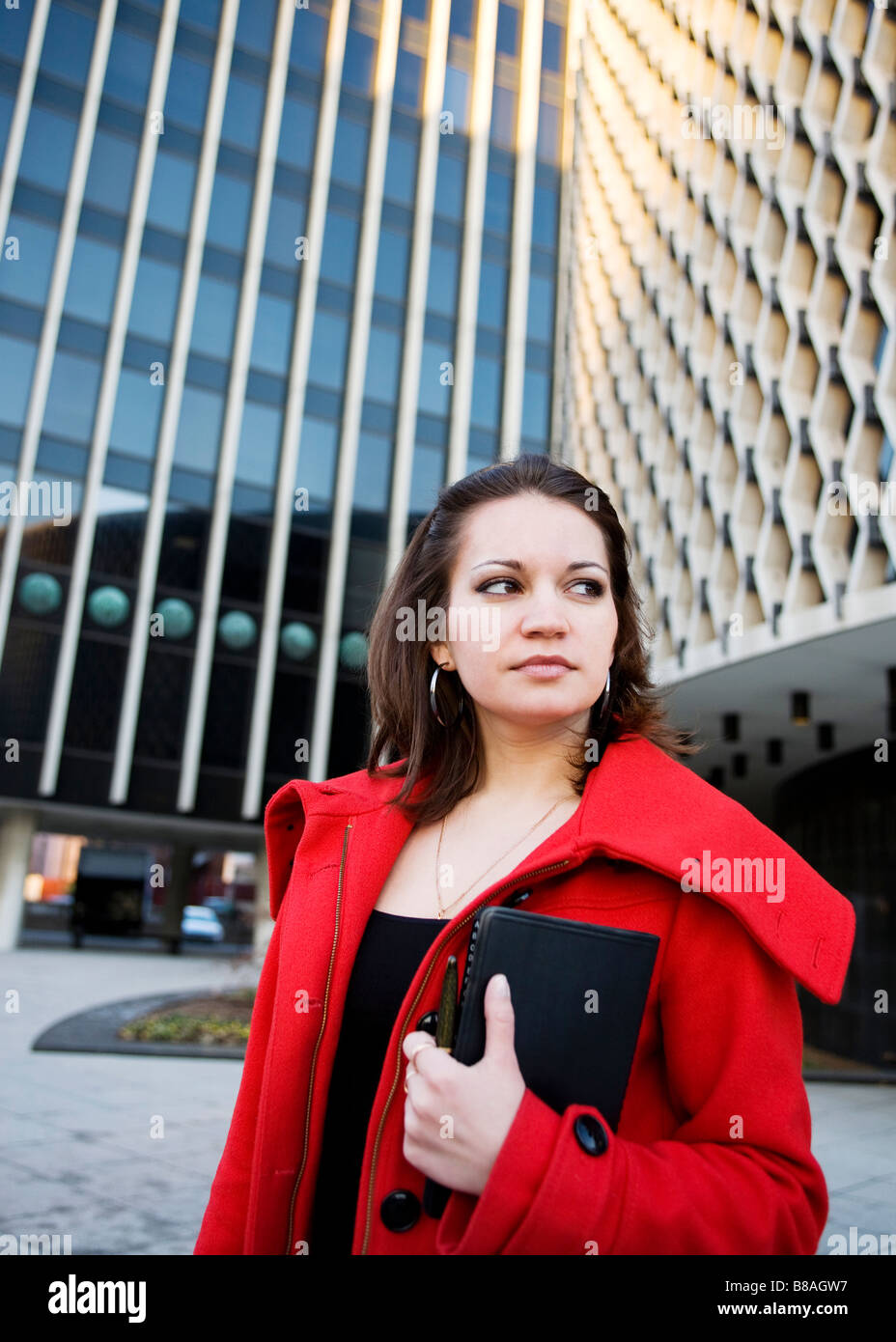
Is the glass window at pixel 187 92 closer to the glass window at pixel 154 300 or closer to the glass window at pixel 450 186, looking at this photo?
the glass window at pixel 154 300

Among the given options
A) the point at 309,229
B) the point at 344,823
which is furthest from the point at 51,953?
the point at 344,823

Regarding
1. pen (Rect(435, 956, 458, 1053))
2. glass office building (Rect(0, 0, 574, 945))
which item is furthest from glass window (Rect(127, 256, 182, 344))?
pen (Rect(435, 956, 458, 1053))

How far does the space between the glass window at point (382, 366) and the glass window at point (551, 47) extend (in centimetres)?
1076

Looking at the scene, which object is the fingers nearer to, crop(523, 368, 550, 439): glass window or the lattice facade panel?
the lattice facade panel

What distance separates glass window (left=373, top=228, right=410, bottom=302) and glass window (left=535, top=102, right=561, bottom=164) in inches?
227

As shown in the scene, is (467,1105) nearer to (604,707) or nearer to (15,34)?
(604,707)

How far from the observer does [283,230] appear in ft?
85.3

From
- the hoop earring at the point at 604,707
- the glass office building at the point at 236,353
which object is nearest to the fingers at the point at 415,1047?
the hoop earring at the point at 604,707

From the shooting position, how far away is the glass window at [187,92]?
24875 mm
